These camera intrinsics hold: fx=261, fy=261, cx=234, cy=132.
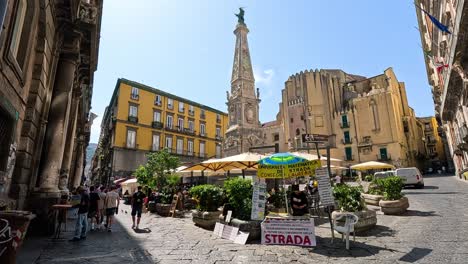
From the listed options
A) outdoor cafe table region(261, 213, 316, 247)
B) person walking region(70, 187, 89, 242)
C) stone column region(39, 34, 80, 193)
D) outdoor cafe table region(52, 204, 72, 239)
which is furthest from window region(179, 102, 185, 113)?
outdoor cafe table region(261, 213, 316, 247)

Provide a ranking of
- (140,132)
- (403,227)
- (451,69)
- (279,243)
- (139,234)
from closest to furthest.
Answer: (279,243)
(403,227)
(139,234)
(451,69)
(140,132)

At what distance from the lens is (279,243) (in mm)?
5496

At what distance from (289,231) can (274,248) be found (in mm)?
477

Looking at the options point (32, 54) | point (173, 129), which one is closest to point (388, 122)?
point (173, 129)

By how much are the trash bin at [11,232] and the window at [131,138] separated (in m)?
29.7

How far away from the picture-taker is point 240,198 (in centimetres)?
681

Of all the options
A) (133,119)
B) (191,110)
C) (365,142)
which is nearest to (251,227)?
(133,119)

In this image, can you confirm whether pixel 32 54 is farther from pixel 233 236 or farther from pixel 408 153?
pixel 408 153

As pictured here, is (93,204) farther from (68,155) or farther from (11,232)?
(11,232)

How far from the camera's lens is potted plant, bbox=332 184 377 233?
6348 millimetres

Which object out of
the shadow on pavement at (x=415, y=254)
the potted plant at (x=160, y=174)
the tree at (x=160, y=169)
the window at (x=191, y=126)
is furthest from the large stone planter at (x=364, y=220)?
the window at (x=191, y=126)

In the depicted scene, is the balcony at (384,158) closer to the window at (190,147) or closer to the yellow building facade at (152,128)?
the yellow building facade at (152,128)

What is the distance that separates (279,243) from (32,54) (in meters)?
7.31

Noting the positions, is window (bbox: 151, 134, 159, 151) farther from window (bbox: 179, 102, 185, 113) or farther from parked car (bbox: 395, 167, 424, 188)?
parked car (bbox: 395, 167, 424, 188)
